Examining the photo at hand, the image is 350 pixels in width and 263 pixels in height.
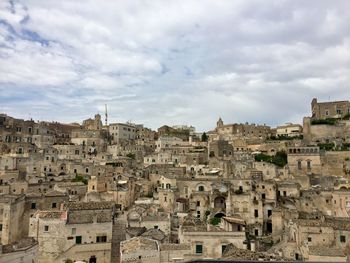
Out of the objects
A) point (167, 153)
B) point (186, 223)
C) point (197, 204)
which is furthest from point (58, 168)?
point (186, 223)

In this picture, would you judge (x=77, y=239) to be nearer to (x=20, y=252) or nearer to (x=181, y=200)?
(x=20, y=252)

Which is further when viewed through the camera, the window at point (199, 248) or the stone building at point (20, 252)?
the window at point (199, 248)

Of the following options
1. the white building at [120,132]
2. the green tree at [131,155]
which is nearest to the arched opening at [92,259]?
the green tree at [131,155]

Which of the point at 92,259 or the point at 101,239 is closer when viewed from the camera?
the point at 92,259

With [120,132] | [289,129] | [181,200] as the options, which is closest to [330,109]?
[289,129]

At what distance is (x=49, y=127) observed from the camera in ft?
258

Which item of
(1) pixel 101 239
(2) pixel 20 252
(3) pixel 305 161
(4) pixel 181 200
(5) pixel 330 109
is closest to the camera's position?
(2) pixel 20 252

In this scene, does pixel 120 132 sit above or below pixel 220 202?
above

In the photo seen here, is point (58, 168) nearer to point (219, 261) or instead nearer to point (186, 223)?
point (186, 223)

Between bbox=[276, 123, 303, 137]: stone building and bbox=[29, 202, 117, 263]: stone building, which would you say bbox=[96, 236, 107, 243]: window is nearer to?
bbox=[29, 202, 117, 263]: stone building

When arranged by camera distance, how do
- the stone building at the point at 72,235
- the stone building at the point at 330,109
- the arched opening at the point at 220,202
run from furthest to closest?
the stone building at the point at 330,109 < the arched opening at the point at 220,202 < the stone building at the point at 72,235

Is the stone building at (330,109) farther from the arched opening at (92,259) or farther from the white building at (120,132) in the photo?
the arched opening at (92,259)

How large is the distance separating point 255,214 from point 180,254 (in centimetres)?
1399

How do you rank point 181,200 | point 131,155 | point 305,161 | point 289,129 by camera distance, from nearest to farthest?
1. point 181,200
2. point 305,161
3. point 131,155
4. point 289,129
